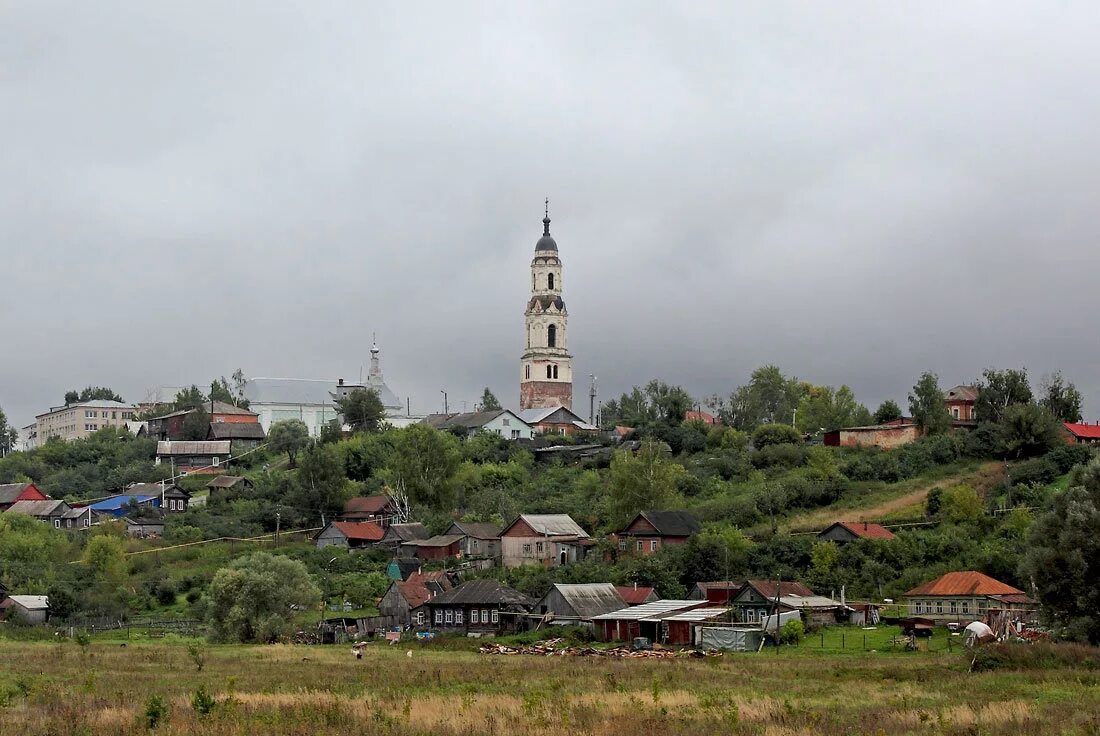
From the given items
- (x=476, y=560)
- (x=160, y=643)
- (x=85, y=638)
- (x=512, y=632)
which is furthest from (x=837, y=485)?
(x=85, y=638)

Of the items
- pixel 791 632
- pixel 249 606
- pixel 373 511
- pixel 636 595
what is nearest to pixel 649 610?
pixel 636 595

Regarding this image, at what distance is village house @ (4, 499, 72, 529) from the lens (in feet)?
286

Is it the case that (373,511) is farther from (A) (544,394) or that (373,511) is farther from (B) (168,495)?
(A) (544,394)

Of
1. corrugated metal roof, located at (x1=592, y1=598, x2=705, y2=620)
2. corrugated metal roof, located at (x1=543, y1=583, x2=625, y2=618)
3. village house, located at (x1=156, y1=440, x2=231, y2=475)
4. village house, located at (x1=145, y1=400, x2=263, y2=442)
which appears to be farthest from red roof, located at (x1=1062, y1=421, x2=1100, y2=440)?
village house, located at (x1=145, y1=400, x2=263, y2=442)

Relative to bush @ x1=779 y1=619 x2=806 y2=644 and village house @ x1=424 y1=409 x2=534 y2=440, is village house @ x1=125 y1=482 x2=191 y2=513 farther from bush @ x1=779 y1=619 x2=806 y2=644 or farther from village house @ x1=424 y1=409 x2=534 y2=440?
bush @ x1=779 y1=619 x2=806 y2=644

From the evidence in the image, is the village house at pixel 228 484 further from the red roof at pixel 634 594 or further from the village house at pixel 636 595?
the village house at pixel 636 595

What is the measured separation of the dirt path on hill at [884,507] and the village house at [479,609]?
1753 centimetres

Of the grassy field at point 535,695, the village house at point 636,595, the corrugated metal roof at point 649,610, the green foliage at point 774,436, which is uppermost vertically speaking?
the green foliage at point 774,436

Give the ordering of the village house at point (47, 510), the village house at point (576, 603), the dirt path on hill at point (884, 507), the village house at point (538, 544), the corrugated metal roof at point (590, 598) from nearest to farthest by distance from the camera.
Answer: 1. the village house at point (576, 603)
2. the corrugated metal roof at point (590, 598)
3. the dirt path on hill at point (884, 507)
4. the village house at point (538, 544)
5. the village house at point (47, 510)

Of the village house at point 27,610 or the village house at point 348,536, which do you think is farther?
the village house at point 348,536

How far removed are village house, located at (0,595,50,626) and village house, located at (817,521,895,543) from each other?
36.5m

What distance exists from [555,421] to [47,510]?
1805 inches

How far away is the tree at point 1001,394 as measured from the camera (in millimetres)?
85000

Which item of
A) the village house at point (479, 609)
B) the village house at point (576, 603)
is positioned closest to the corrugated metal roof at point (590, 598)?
the village house at point (576, 603)
